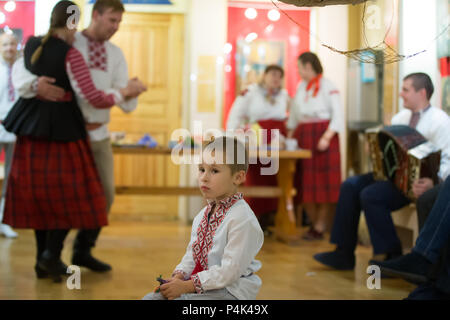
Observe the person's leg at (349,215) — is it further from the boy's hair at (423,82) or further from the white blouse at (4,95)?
the white blouse at (4,95)

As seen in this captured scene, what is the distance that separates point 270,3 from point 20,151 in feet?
4.23

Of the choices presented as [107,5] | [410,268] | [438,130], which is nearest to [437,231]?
[410,268]

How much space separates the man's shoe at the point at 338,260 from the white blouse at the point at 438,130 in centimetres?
64

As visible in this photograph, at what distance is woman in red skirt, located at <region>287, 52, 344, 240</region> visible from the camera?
147 inches

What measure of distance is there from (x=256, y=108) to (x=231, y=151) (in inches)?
108

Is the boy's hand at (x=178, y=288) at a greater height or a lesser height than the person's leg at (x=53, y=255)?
greater

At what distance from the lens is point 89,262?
248 centimetres

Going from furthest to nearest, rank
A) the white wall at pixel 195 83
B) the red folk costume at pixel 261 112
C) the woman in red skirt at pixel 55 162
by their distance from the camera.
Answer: the white wall at pixel 195 83, the red folk costume at pixel 261 112, the woman in red skirt at pixel 55 162

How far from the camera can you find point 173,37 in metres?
4.84

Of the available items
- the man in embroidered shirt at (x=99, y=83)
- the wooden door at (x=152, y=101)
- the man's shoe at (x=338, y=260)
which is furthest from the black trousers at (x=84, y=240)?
the wooden door at (x=152, y=101)

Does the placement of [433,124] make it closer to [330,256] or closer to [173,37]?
[330,256]

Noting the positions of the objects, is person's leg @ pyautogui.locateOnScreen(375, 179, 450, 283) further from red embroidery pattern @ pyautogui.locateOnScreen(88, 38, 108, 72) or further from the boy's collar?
red embroidery pattern @ pyautogui.locateOnScreen(88, 38, 108, 72)

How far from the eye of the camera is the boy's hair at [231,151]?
3.90 feet
